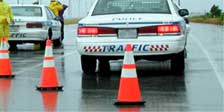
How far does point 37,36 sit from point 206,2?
56159 millimetres

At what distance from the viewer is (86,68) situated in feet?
43.7

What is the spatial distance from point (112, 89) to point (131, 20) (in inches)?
63.9

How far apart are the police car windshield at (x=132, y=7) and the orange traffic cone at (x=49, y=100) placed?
9.26 feet

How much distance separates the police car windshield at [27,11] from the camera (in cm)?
2138

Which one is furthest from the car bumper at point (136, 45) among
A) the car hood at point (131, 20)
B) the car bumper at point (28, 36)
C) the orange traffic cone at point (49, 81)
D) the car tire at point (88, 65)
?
the car bumper at point (28, 36)

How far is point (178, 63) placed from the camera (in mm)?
13250

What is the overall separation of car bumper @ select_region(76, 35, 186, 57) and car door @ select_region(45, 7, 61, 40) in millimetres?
9432

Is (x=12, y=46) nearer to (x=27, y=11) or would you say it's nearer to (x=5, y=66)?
(x=27, y=11)

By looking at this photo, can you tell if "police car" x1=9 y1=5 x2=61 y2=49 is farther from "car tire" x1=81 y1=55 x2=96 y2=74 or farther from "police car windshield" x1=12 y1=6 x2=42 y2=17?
"car tire" x1=81 y1=55 x2=96 y2=74

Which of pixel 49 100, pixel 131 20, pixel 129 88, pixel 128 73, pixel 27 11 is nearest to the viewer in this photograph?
pixel 129 88

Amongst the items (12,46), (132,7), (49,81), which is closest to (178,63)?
(132,7)

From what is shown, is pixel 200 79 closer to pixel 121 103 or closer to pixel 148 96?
pixel 148 96

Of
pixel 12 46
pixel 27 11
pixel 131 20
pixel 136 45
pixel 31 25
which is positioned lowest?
pixel 12 46

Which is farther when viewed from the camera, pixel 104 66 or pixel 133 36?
pixel 104 66
